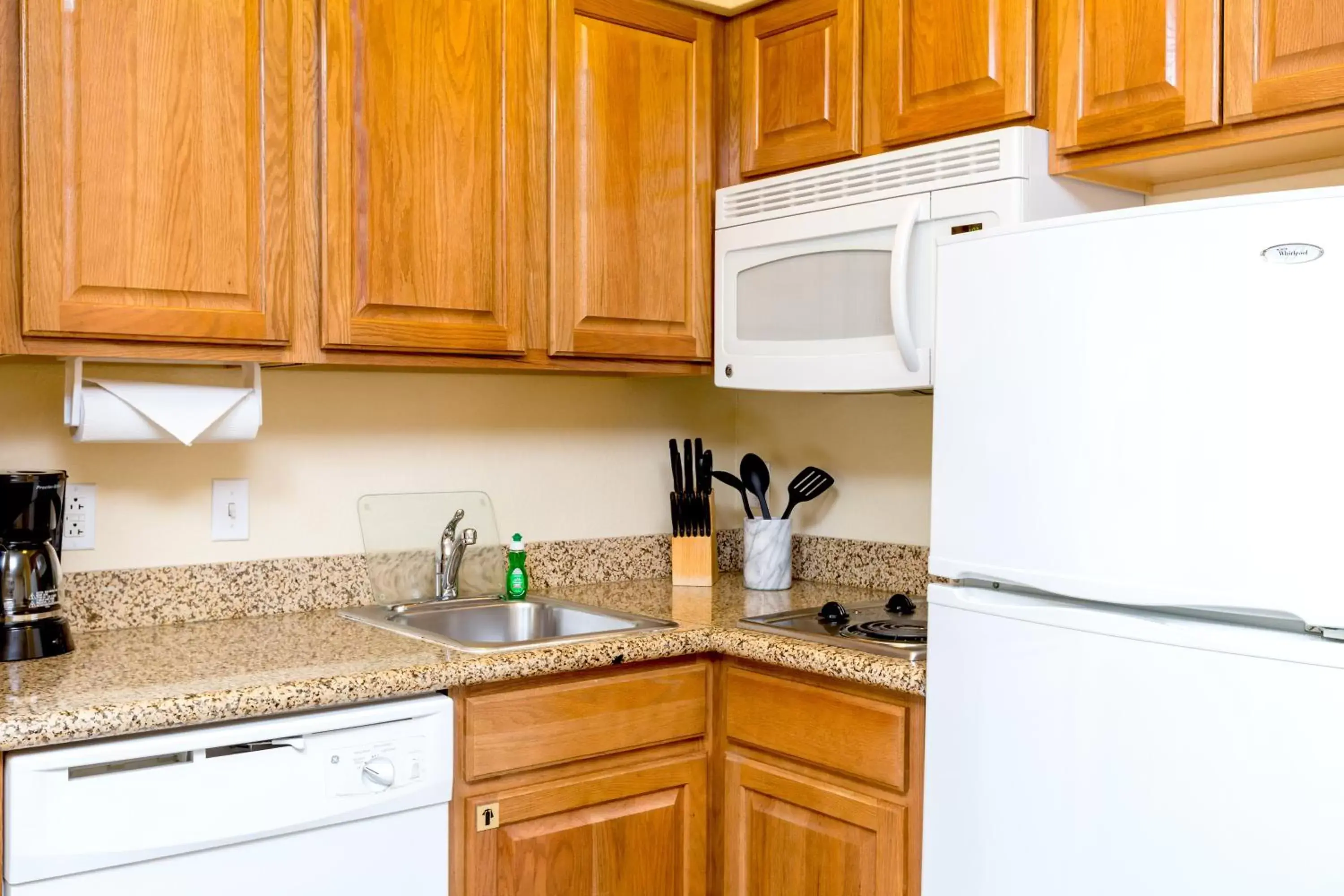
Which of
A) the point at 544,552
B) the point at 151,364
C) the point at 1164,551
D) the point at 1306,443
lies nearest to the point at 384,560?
the point at 544,552

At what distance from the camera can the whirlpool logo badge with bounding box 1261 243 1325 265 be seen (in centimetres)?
129

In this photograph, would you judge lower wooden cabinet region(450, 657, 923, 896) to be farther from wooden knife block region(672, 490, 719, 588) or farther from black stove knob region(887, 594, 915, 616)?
wooden knife block region(672, 490, 719, 588)

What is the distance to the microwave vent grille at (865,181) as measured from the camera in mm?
1931

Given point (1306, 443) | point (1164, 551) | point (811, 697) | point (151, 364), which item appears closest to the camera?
point (1306, 443)

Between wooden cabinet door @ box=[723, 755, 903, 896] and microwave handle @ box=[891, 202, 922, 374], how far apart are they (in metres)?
0.73

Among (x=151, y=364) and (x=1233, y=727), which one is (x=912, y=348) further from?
(x=151, y=364)

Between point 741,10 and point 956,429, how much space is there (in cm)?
118

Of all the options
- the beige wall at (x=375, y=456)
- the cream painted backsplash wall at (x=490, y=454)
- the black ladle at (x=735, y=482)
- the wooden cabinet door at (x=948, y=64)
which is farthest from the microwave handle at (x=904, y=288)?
the beige wall at (x=375, y=456)

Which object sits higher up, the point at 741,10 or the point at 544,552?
the point at 741,10

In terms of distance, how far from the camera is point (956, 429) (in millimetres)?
1692

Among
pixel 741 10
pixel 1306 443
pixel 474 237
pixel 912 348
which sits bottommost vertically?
pixel 1306 443

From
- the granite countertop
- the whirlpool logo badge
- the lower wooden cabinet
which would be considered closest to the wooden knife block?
the granite countertop

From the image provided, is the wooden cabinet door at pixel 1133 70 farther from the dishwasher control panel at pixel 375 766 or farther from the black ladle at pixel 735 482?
the dishwasher control panel at pixel 375 766

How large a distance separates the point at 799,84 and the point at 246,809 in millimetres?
1608
